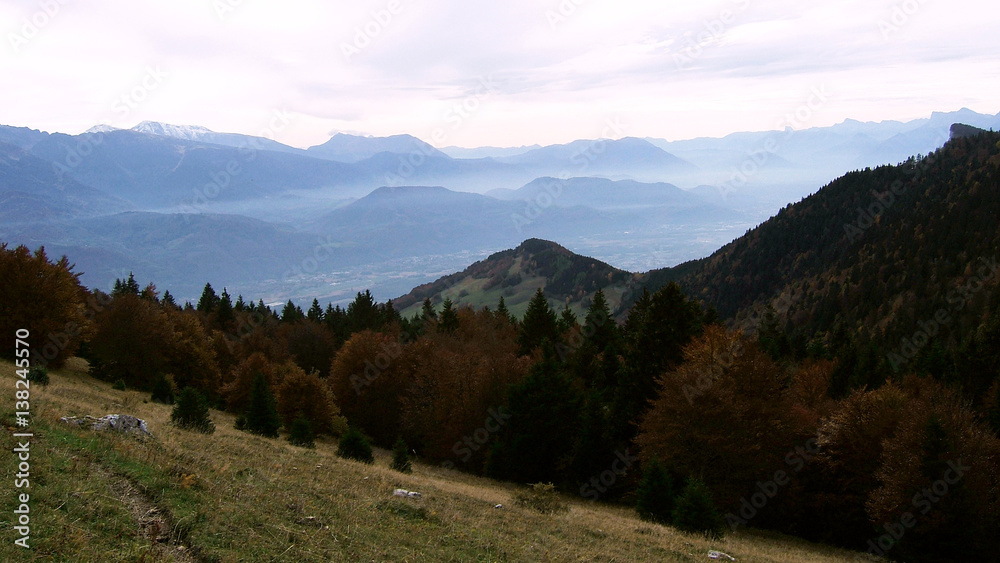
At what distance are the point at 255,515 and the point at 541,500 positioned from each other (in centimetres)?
1117

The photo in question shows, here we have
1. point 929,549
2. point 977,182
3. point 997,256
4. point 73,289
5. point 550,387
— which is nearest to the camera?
point 929,549

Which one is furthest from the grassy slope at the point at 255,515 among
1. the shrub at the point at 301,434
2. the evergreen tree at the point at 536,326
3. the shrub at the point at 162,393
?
the evergreen tree at the point at 536,326

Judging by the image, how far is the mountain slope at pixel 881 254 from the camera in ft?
347

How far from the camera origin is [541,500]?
1995 centimetres

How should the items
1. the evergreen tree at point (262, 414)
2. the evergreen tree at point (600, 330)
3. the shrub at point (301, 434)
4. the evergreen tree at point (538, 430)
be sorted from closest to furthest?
the shrub at point (301, 434) < the evergreen tree at point (262, 414) < the evergreen tree at point (538, 430) < the evergreen tree at point (600, 330)

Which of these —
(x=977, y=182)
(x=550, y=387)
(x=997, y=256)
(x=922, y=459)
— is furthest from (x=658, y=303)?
(x=977, y=182)

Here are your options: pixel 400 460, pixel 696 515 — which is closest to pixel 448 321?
pixel 400 460

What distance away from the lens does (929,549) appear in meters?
24.4

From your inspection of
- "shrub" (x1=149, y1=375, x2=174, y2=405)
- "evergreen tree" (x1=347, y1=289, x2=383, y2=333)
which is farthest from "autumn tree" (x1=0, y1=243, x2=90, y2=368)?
"evergreen tree" (x1=347, y1=289, x2=383, y2=333)

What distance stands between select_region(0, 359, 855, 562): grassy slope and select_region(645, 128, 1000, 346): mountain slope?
73.6 meters

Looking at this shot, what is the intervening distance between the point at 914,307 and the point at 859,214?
7888 cm

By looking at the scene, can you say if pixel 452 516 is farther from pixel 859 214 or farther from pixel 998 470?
pixel 859 214

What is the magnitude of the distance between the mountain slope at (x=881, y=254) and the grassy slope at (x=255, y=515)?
241 ft

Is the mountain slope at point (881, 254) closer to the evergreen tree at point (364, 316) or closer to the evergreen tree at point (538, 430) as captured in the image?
the evergreen tree at point (364, 316)
